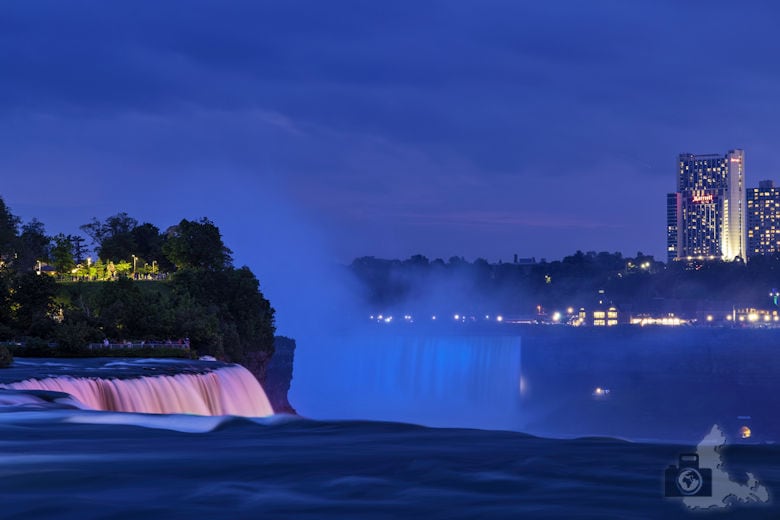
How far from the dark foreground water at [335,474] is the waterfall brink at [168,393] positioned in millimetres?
10060

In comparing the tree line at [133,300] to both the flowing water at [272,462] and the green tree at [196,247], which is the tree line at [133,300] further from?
the flowing water at [272,462]

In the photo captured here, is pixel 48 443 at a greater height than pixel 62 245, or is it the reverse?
pixel 62 245

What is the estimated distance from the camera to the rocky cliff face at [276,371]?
8569 centimetres

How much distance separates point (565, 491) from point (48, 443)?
12323 millimetres

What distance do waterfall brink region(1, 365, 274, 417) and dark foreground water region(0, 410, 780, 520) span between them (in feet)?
33.0

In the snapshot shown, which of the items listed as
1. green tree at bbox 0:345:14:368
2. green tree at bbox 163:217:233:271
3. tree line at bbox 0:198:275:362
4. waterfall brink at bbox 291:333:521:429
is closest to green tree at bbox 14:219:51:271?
tree line at bbox 0:198:275:362

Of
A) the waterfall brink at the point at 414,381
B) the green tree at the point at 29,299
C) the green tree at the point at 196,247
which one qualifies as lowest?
the waterfall brink at the point at 414,381

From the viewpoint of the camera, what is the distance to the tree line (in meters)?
66.1

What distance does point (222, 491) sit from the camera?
63.3 feet

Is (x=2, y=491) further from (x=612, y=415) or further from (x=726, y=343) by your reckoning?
(x=726, y=343)

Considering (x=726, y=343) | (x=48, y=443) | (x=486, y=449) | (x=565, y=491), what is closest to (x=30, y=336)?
(x=48, y=443)

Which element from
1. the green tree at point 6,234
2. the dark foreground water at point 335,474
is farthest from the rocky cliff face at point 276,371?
the dark foreground water at point 335,474

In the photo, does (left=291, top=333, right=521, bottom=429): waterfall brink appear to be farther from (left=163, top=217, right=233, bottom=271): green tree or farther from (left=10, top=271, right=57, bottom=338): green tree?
(left=10, top=271, right=57, bottom=338): green tree

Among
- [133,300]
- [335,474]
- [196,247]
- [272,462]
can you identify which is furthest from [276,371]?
[335,474]
